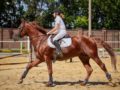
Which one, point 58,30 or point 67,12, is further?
point 67,12

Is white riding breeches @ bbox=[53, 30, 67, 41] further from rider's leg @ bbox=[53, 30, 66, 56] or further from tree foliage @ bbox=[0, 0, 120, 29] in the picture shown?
tree foliage @ bbox=[0, 0, 120, 29]

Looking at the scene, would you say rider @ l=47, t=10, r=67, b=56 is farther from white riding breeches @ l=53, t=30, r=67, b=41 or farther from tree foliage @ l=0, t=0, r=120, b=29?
tree foliage @ l=0, t=0, r=120, b=29

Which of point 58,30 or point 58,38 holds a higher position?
point 58,30

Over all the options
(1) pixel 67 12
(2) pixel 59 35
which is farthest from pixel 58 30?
(1) pixel 67 12

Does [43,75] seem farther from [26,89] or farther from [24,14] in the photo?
[24,14]

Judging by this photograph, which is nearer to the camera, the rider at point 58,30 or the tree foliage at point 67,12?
the rider at point 58,30

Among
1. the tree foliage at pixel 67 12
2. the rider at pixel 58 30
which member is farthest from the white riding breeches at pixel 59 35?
the tree foliage at pixel 67 12

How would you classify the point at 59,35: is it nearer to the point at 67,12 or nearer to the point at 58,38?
the point at 58,38

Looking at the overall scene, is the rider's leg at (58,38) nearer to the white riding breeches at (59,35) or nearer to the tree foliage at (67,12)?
the white riding breeches at (59,35)

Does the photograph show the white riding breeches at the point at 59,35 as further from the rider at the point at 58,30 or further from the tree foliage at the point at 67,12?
the tree foliage at the point at 67,12

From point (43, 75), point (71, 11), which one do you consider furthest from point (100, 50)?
point (71, 11)

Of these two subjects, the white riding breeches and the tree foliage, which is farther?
the tree foliage

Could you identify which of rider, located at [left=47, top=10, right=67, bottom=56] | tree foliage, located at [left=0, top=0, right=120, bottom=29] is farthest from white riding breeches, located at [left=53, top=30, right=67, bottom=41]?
tree foliage, located at [left=0, top=0, right=120, bottom=29]

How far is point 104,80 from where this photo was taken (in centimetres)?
1320
